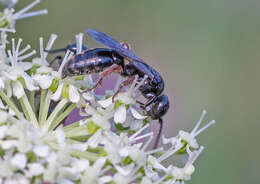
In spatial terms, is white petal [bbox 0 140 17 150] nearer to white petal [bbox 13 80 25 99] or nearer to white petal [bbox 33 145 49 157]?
white petal [bbox 33 145 49 157]

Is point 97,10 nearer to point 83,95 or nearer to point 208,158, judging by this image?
point 208,158

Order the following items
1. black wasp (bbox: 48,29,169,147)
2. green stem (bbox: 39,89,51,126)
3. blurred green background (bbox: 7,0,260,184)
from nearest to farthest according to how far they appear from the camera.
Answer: green stem (bbox: 39,89,51,126) < black wasp (bbox: 48,29,169,147) < blurred green background (bbox: 7,0,260,184)

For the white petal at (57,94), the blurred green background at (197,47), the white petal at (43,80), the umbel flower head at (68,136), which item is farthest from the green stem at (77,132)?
the blurred green background at (197,47)

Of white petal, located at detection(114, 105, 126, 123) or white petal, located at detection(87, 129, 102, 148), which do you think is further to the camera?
white petal, located at detection(114, 105, 126, 123)

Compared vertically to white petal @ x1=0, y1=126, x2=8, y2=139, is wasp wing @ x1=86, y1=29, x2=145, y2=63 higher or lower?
higher

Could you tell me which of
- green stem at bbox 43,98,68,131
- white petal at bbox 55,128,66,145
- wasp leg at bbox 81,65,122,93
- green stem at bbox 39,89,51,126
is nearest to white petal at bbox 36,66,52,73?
green stem at bbox 39,89,51,126

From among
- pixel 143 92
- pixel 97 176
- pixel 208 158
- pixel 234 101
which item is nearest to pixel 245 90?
pixel 234 101

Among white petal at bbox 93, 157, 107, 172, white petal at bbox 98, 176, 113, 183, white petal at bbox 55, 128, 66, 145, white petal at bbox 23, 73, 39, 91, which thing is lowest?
white petal at bbox 98, 176, 113, 183
